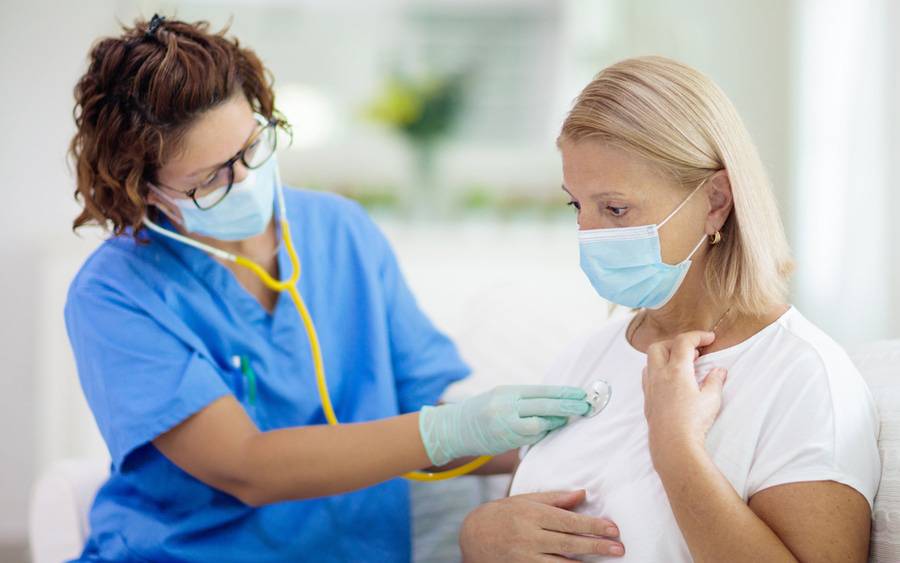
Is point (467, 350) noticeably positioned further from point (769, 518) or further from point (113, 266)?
A: point (769, 518)

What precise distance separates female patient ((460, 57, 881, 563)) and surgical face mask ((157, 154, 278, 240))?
56cm

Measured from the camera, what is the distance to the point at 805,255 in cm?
317

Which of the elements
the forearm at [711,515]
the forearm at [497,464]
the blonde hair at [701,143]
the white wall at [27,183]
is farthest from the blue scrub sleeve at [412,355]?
the white wall at [27,183]

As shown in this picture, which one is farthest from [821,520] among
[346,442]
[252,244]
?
[252,244]

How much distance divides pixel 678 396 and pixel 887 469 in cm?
25

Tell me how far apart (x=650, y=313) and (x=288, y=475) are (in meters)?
0.61

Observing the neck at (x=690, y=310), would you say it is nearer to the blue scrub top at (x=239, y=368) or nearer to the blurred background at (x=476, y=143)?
the blue scrub top at (x=239, y=368)

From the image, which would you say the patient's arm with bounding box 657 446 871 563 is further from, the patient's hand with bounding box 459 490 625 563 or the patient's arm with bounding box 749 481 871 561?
the patient's hand with bounding box 459 490 625 563

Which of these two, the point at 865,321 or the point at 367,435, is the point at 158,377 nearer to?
the point at 367,435

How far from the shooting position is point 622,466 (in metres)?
1.15

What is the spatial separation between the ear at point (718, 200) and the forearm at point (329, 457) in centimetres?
53

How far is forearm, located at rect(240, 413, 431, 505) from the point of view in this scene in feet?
4.50

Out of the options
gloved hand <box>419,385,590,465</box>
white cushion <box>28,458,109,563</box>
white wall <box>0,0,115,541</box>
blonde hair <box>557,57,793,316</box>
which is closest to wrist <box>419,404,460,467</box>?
gloved hand <box>419,385,590,465</box>

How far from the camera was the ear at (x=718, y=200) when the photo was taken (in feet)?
3.77
